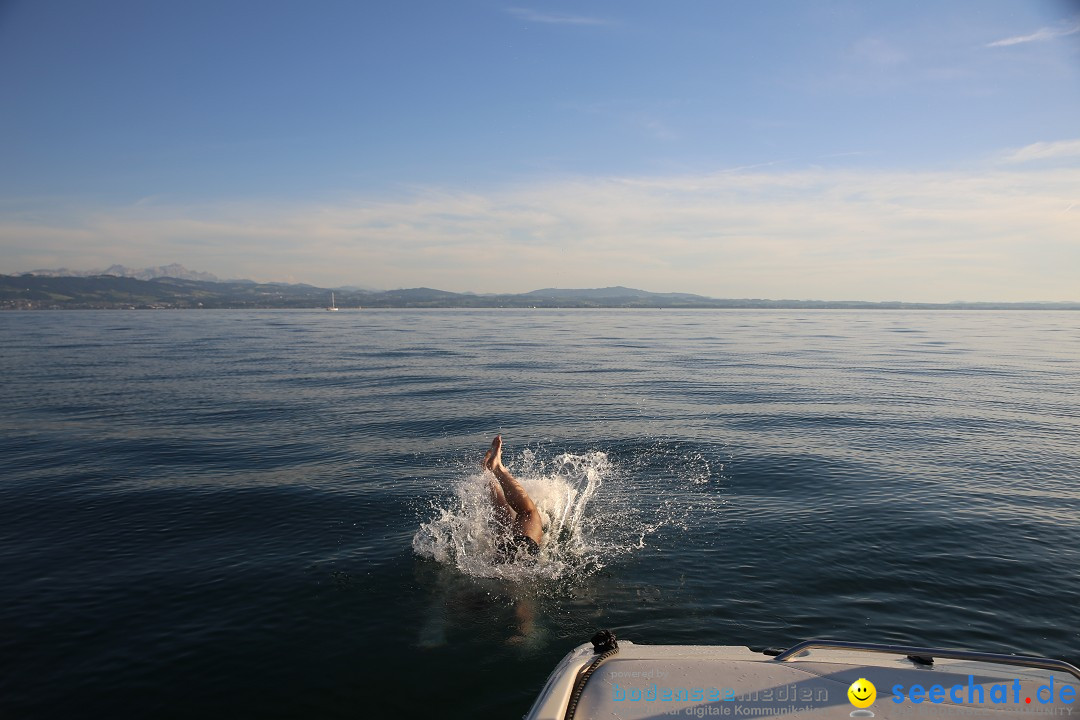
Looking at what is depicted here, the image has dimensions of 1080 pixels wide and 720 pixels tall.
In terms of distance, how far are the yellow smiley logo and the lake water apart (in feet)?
16.9

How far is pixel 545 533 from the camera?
60.5 feet

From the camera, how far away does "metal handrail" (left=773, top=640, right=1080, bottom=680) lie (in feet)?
24.3

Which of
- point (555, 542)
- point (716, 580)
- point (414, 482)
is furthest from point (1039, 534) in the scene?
point (414, 482)

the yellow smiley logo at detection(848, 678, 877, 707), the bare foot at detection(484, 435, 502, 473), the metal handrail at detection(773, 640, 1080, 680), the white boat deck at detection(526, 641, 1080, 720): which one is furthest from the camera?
the bare foot at detection(484, 435, 502, 473)

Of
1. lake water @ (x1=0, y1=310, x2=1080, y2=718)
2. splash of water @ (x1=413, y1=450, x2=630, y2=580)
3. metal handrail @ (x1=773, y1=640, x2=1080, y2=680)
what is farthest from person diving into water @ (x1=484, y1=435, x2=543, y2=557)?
metal handrail @ (x1=773, y1=640, x2=1080, y2=680)

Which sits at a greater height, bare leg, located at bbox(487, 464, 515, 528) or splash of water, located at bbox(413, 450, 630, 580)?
bare leg, located at bbox(487, 464, 515, 528)

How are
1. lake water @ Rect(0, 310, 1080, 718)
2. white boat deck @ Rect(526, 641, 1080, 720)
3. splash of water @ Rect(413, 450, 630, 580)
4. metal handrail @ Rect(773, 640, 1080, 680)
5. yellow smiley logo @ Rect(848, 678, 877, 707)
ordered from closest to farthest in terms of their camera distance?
white boat deck @ Rect(526, 641, 1080, 720) → yellow smiley logo @ Rect(848, 678, 877, 707) → metal handrail @ Rect(773, 640, 1080, 680) → lake water @ Rect(0, 310, 1080, 718) → splash of water @ Rect(413, 450, 630, 580)

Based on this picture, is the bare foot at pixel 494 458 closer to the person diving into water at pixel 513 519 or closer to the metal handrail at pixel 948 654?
the person diving into water at pixel 513 519

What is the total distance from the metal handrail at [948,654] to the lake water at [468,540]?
14.3 ft

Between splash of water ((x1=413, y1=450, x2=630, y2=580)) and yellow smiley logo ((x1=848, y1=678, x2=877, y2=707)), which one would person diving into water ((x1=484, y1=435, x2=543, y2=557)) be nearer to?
splash of water ((x1=413, y1=450, x2=630, y2=580))

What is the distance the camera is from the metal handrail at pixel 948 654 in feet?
24.3

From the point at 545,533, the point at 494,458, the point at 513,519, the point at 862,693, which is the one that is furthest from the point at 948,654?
the point at 545,533

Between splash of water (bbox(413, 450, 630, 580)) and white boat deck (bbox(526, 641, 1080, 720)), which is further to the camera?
splash of water (bbox(413, 450, 630, 580))

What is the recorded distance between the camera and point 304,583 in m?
15.4
